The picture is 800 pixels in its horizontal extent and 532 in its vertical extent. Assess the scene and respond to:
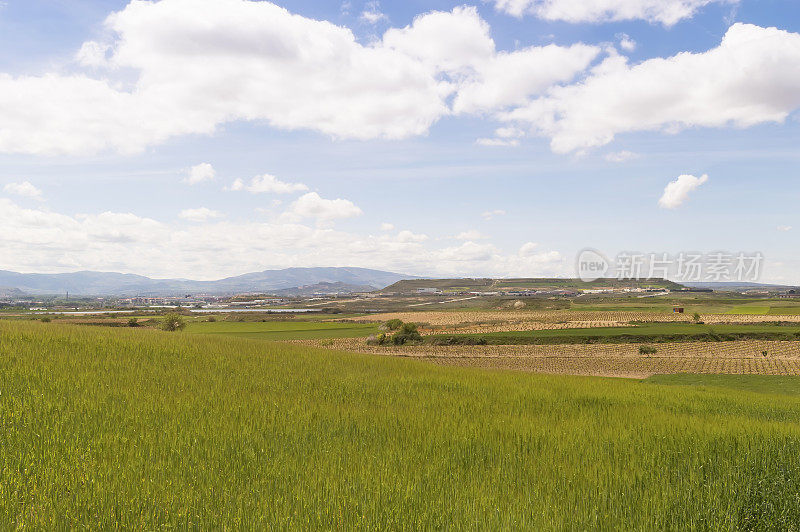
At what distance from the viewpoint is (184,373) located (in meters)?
12.1

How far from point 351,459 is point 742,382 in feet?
122

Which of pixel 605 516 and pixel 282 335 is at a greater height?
pixel 605 516

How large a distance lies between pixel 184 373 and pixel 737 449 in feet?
40.9

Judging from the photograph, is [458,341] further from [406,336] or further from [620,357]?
[620,357]

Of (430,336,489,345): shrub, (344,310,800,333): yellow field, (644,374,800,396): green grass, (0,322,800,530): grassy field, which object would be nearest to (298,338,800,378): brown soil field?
(430,336,489,345): shrub

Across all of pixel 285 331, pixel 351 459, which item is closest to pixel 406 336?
pixel 285 331

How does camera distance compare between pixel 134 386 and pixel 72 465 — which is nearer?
pixel 72 465

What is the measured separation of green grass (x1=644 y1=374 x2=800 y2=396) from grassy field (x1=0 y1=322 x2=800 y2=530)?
25.1 meters

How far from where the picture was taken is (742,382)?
32.6 m

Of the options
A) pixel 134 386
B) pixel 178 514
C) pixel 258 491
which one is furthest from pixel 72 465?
pixel 134 386

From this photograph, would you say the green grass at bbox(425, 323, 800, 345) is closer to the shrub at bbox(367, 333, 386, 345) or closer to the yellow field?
the shrub at bbox(367, 333, 386, 345)

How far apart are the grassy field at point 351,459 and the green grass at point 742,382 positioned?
2507 cm

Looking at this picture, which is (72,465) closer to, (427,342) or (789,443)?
(789,443)

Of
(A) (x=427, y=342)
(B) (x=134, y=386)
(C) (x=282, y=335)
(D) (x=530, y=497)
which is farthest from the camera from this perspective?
(C) (x=282, y=335)
